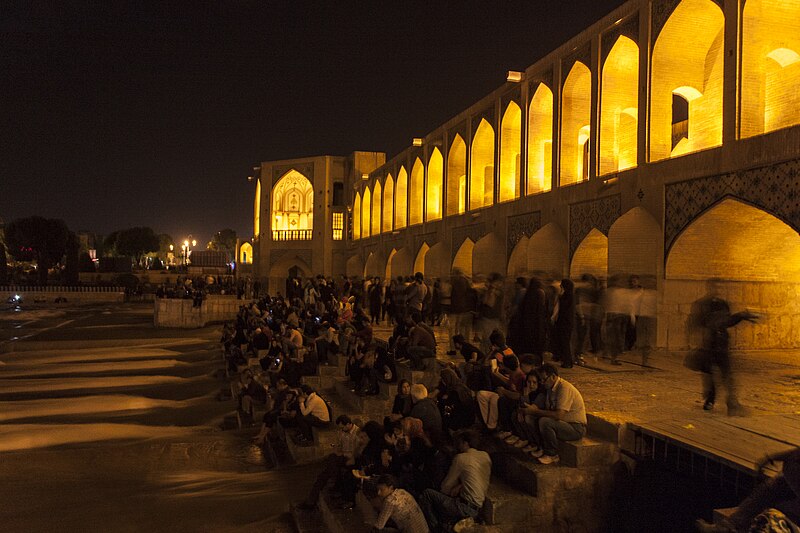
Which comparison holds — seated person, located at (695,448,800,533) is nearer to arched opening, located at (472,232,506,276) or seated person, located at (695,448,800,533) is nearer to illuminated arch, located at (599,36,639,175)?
illuminated arch, located at (599,36,639,175)

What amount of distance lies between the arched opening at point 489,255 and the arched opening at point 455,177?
3.62 m

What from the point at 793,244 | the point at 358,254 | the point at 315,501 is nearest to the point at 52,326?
the point at 358,254

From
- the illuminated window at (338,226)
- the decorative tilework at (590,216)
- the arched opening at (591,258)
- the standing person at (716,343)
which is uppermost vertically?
the illuminated window at (338,226)

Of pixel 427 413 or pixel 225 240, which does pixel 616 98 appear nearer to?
pixel 427 413

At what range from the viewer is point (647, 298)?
811 centimetres

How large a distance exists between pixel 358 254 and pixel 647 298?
22.9 m

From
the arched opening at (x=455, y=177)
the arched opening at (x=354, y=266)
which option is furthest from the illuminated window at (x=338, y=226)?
the arched opening at (x=455, y=177)

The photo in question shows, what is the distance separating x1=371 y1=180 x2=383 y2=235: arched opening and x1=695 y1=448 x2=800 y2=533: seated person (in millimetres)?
24608

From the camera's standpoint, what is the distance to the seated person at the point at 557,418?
4.81m

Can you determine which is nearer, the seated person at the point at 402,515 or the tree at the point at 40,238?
the seated person at the point at 402,515

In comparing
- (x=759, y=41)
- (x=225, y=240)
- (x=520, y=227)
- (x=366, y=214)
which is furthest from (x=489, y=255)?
(x=225, y=240)

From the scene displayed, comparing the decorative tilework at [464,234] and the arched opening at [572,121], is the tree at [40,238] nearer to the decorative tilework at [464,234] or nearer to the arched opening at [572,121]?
the decorative tilework at [464,234]

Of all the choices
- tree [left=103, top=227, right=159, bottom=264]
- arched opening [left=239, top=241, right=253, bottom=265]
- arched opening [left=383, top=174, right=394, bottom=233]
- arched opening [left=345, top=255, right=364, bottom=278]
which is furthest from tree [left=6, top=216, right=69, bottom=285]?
arched opening [left=383, top=174, right=394, bottom=233]

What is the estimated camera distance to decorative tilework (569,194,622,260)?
35.2 ft
